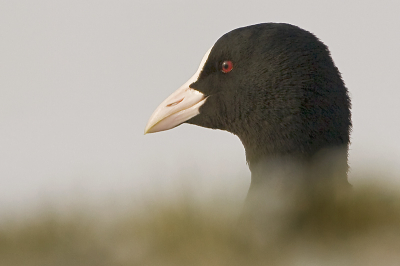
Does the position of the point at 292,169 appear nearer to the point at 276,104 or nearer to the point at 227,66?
the point at 276,104

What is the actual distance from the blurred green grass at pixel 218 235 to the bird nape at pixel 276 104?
1.18m

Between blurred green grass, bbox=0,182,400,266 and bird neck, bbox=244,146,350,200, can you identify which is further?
bird neck, bbox=244,146,350,200

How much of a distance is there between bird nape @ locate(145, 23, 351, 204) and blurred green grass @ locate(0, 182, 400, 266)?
1.18 meters

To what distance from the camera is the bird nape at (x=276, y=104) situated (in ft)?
14.1

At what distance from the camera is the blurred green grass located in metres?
2.34

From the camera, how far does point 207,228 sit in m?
2.61

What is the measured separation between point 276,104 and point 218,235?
2221 millimetres

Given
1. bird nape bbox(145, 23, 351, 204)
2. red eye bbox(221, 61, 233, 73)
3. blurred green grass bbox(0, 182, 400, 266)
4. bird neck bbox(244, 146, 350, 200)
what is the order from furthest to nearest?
red eye bbox(221, 61, 233, 73) → bird nape bbox(145, 23, 351, 204) → bird neck bbox(244, 146, 350, 200) → blurred green grass bbox(0, 182, 400, 266)

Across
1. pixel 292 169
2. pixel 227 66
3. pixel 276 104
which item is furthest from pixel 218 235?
pixel 227 66

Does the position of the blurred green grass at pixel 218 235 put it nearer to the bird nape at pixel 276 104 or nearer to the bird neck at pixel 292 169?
the bird neck at pixel 292 169

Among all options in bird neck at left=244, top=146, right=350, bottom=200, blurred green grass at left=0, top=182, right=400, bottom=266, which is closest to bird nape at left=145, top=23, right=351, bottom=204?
bird neck at left=244, top=146, right=350, bottom=200

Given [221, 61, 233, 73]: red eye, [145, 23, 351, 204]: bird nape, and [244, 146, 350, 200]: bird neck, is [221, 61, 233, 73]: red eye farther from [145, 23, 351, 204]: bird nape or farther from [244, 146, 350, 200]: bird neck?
[244, 146, 350, 200]: bird neck

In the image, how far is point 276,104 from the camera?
4.57m

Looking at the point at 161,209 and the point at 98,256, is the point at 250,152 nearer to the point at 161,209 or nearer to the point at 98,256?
the point at 161,209
